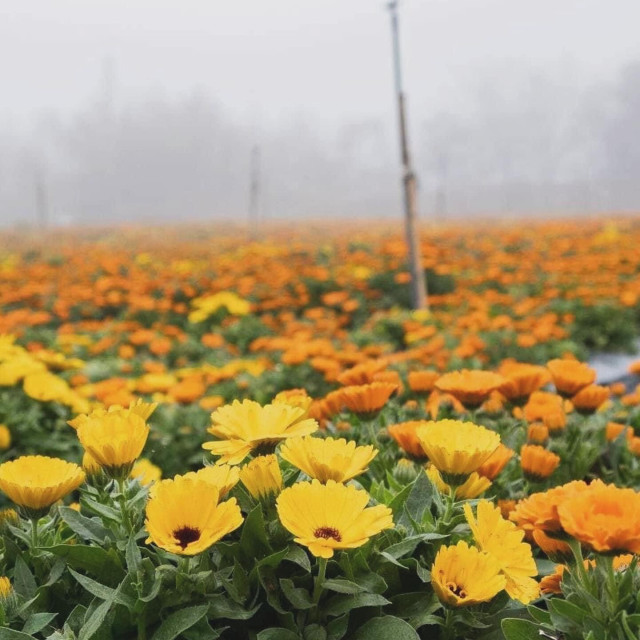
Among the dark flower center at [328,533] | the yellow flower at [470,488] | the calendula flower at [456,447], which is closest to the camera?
the dark flower center at [328,533]

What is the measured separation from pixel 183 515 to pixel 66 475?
8.2 inches

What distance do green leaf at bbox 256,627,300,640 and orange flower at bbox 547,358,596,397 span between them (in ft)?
2.90

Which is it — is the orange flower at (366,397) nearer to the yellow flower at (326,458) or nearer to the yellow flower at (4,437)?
the yellow flower at (326,458)

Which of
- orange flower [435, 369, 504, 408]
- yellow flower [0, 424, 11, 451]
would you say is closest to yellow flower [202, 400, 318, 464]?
orange flower [435, 369, 504, 408]

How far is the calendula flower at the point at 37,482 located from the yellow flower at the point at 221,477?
17 cm

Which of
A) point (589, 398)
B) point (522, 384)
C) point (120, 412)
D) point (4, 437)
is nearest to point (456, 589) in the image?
point (120, 412)

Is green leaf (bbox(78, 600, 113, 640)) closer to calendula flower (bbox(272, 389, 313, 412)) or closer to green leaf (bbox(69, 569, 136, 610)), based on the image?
green leaf (bbox(69, 569, 136, 610))

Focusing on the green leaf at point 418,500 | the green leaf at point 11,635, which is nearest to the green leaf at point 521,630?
the green leaf at point 418,500

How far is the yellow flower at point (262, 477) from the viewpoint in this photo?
0.84m

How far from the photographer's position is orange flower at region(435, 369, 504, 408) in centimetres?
129

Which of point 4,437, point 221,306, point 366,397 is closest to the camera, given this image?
point 366,397

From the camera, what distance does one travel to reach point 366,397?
4.07 ft

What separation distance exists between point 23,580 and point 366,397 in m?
0.62

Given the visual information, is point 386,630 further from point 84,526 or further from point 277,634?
point 84,526
